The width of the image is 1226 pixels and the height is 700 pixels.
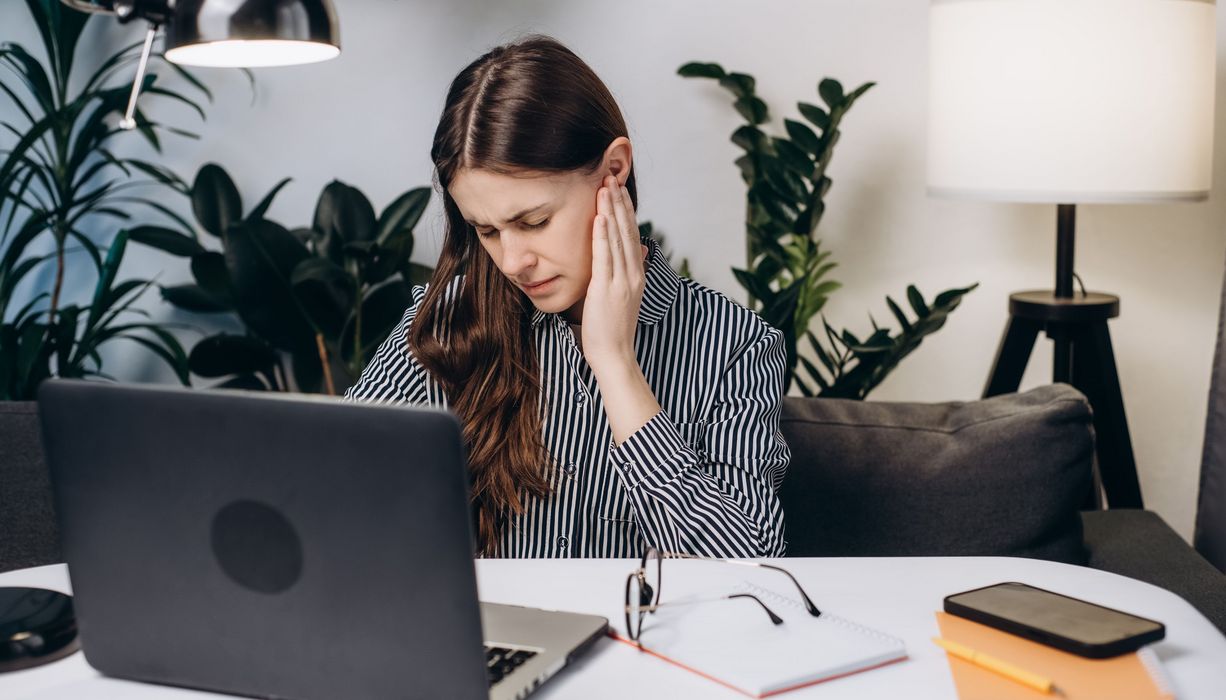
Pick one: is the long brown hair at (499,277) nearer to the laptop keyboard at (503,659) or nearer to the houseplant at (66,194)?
the laptop keyboard at (503,659)

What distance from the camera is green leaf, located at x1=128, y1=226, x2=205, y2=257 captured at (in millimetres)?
2367

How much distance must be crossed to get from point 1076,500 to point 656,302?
26.9 inches

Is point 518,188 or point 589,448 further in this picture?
point 589,448

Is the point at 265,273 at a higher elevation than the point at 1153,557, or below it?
higher

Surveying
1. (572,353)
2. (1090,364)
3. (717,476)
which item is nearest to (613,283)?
(572,353)

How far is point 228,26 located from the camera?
1142mm

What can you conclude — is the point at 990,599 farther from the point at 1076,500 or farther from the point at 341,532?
the point at 1076,500

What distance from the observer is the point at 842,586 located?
1.03 metres

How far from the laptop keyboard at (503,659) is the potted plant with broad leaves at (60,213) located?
114 centimetres

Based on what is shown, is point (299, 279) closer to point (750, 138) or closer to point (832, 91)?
point (750, 138)

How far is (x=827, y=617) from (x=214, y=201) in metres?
1.94

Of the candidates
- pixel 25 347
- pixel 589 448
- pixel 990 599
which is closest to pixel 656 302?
pixel 589 448

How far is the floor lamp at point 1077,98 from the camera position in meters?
1.80

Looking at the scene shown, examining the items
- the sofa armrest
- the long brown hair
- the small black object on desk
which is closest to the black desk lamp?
the long brown hair
